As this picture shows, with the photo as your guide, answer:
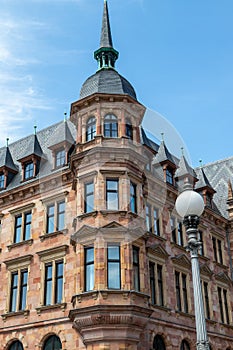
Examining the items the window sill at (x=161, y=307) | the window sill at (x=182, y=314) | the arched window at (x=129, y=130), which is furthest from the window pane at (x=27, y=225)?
the window sill at (x=182, y=314)

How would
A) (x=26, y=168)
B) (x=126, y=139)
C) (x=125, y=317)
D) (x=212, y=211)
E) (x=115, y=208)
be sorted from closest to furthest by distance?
(x=125, y=317)
(x=115, y=208)
(x=126, y=139)
(x=26, y=168)
(x=212, y=211)

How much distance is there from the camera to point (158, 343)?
25.1m

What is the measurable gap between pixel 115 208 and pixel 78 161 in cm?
352

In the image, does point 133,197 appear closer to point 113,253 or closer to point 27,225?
point 113,253

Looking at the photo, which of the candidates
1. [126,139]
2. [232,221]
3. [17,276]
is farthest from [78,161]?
[232,221]

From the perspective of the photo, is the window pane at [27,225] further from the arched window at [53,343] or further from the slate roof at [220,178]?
the slate roof at [220,178]

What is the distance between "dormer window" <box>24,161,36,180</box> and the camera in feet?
99.7

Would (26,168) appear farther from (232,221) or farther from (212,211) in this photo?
(232,221)

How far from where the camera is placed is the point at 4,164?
31703 mm

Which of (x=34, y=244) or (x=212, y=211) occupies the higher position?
(x=212, y=211)

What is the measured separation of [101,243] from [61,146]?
835cm

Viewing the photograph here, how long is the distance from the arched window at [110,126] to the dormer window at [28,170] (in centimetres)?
665

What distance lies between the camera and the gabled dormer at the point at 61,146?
95.3ft

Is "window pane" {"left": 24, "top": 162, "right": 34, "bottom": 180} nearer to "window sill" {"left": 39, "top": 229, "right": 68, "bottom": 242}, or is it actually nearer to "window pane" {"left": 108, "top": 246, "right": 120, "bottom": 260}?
"window sill" {"left": 39, "top": 229, "right": 68, "bottom": 242}
